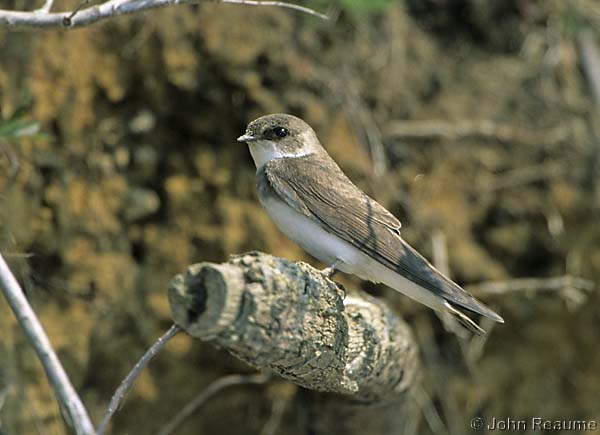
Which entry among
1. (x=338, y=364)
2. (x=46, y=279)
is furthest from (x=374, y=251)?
(x=46, y=279)

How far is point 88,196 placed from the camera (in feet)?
11.1

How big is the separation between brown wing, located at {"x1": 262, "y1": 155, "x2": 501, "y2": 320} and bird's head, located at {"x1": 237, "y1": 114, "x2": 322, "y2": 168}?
0.09 m

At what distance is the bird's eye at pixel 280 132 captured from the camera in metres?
2.93

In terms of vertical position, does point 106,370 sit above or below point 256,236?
below

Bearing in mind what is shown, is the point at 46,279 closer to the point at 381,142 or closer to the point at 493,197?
the point at 381,142

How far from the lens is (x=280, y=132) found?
116 inches

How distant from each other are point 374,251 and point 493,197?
5.78 ft

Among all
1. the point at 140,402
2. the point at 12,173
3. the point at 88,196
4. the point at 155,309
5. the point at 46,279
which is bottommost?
the point at 140,402

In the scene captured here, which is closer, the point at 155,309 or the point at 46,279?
the point at 46,279

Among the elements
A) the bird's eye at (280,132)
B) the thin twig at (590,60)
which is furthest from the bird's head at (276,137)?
the thin twig at (590,60)

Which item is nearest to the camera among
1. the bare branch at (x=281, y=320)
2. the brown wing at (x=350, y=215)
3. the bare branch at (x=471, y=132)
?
the bare branch at (x=281, y=320)

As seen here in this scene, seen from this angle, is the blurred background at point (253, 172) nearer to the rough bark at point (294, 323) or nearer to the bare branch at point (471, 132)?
the bare branch at point (471, 132)

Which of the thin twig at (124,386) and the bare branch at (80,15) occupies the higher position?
the bare branch at (80,15)

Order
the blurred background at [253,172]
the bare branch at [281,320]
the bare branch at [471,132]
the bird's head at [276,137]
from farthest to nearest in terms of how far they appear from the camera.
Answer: the bare branch at [471,132]
the blurred background at [253,172]
the bird's head at [276,137]
the bare branch at [281,320]
